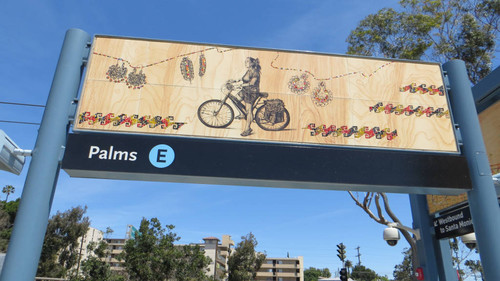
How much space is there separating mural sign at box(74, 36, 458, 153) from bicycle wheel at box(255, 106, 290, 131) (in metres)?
0.02

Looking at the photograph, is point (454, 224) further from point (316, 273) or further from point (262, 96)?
point (316, 273)

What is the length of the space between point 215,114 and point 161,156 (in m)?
1.16

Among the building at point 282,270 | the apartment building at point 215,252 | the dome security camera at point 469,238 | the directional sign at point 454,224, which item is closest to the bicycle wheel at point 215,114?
the directional sign at point 454,224

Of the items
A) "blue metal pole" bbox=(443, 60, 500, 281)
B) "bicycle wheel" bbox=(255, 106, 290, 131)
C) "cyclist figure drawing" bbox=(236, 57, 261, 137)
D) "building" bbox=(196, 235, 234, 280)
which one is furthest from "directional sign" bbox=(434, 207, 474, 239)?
"building" bbox=(196, 235, 234, 280)

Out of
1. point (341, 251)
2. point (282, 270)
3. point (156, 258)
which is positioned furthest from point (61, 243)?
point (282, 270)

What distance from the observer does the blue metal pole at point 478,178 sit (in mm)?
5598

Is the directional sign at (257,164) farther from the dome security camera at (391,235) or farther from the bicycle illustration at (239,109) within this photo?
the dome security camera at (391,235)

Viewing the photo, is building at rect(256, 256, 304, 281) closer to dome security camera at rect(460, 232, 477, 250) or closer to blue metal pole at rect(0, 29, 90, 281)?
dome security camera at rect(460, 232, 477, 250)

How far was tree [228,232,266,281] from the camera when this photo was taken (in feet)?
160

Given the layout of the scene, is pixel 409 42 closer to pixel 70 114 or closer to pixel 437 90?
pixel 437 90

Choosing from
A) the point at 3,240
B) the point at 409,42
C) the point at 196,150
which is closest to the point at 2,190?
the point at 3,240

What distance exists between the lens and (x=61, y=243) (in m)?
43.8

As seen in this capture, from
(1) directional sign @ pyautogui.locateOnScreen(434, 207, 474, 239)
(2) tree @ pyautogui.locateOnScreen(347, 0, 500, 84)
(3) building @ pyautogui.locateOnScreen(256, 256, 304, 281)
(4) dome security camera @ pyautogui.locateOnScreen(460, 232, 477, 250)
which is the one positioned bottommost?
(4) dome security camera @ pyautogui.locateOnScreen(460, 232, 477, 250)

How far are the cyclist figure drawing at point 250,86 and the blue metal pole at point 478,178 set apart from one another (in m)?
3.60
